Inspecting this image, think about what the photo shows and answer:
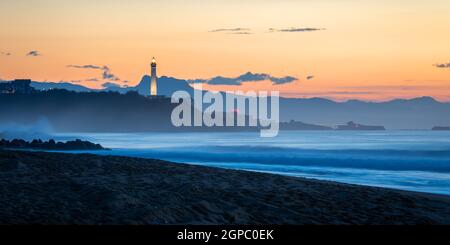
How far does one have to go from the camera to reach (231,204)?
10422mm

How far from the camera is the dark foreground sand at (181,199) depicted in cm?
930

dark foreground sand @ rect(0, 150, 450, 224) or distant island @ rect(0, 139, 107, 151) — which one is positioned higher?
distant island @ rect(0, 139, 107, 151)

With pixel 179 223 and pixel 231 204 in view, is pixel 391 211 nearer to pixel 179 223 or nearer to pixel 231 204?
pixel 231 204

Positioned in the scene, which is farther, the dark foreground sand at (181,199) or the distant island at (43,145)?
the distant island at (43,145)

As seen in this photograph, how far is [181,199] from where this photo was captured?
1060cm

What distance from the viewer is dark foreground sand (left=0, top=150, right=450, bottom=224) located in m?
9.30

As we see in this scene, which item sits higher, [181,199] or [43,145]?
[43,145]

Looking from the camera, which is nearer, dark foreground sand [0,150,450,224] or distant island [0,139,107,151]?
dark foreground sand [0,150,450,224]

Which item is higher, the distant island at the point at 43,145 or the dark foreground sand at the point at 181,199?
the distant island at the point at 43,145

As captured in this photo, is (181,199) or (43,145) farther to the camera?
(43,145)
